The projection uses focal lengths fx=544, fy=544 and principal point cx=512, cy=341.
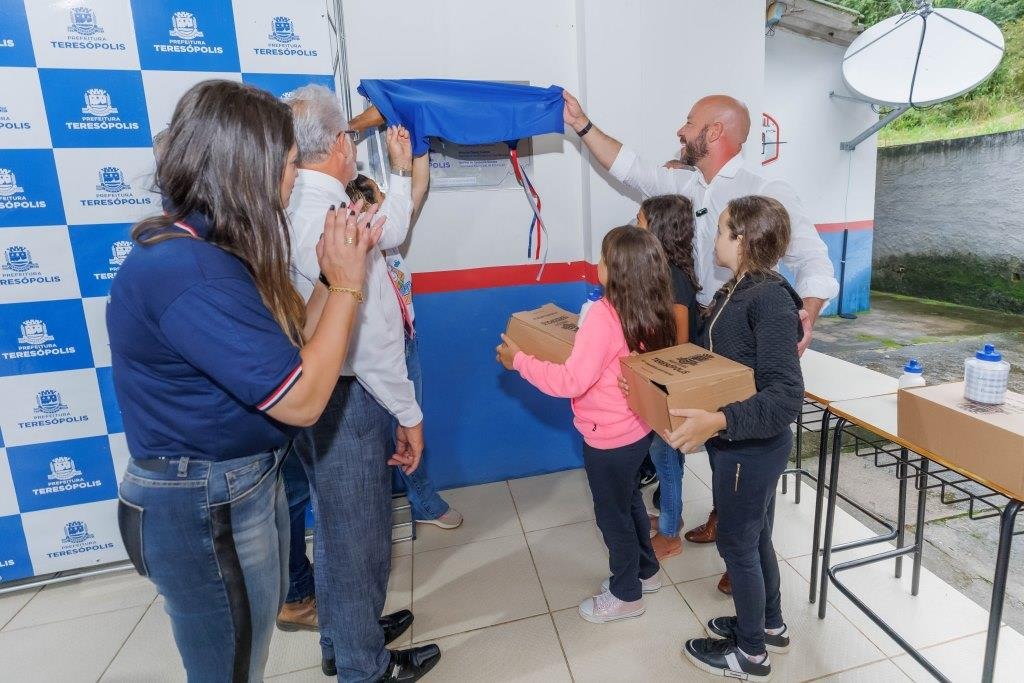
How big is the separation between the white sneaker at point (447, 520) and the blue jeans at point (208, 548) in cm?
147

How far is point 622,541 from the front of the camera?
1.72 m

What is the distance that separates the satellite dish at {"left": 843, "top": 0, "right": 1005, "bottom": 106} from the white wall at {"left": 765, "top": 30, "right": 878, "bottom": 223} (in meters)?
1.09

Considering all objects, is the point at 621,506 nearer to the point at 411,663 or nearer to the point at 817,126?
the point at 411,663

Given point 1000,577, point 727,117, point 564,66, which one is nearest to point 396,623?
point 1000,577

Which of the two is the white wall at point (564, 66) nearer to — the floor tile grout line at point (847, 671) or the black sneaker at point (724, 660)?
the black sneaker at point (724, 660)

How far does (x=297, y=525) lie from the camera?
184 centimetres

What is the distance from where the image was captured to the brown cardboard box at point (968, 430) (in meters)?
1.21

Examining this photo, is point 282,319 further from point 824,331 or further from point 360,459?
point 824,331

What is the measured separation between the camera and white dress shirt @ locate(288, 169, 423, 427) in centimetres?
130

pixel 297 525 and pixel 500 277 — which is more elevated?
pixel 500 277

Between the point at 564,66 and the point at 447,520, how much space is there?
7.15ft

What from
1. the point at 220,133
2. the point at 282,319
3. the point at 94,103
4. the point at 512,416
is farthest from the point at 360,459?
the point at 94,103

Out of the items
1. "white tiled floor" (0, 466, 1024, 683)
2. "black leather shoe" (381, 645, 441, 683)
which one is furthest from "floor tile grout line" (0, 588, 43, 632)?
"black leather shoe" (381, 645, 441, 683)

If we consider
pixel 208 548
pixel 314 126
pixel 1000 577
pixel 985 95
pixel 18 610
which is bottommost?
pixel 18 610
